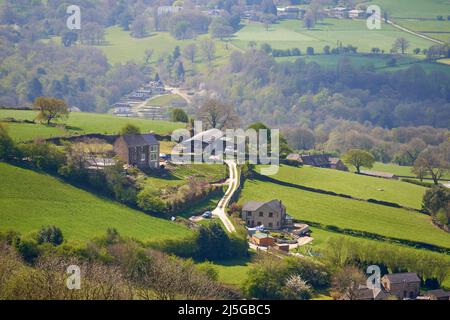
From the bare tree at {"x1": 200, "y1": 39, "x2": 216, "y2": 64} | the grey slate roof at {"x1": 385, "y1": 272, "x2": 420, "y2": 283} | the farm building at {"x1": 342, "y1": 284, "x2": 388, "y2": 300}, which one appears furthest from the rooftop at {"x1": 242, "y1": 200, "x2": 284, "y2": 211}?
the bare tree at {"x1": 200, "y1": 39, "x2": 216, "y2": 64}

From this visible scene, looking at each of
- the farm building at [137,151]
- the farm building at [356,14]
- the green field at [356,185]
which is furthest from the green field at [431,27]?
the farm building at [137,151]

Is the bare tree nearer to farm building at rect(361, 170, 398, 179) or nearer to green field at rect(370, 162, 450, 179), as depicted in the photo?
green field at rect(370, 162, 450, 179)

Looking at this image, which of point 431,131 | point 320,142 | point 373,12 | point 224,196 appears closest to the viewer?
point 224,196

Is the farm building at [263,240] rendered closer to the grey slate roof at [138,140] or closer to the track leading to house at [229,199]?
the track leading to house at [229,199]

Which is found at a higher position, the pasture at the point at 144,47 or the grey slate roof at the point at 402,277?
the grey slate roof at the point at 402,277
